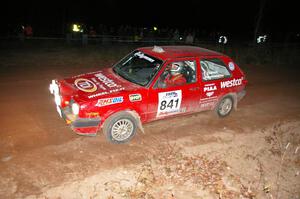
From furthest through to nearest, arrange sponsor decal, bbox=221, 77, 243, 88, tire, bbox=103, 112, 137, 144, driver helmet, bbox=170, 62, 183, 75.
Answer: sponsor decal, bbox=221, 77, 243, 88 < driver helmet, bbox=170, 62, 183, 75 < tire, bbox=103, 112, 137, 144

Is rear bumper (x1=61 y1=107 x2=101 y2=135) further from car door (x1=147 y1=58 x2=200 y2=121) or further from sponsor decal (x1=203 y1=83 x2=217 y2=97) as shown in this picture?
sponsor decal (x1=203 y1=83 x2=217 y2=97)

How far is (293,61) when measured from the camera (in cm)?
1823

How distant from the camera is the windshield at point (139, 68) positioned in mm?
6035

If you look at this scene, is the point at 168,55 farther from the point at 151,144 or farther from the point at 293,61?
the point at 293,61

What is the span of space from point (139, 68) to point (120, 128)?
146 centimetres

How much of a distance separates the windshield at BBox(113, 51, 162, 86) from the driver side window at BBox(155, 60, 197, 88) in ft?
0.69

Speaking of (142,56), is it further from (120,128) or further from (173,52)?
(120,128)

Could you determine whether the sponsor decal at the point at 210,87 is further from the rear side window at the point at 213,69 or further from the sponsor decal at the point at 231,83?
the sponsor decal at the point at 231,83

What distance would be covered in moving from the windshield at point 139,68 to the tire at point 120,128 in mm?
771

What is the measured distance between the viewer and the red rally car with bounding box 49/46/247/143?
211 inches

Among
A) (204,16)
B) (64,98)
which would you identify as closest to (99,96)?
(64,98)

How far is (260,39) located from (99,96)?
22273mm

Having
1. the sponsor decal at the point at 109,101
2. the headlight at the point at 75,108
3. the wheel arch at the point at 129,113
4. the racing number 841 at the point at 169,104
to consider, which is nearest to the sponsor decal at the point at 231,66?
the racing number 841 at the point at 169,104

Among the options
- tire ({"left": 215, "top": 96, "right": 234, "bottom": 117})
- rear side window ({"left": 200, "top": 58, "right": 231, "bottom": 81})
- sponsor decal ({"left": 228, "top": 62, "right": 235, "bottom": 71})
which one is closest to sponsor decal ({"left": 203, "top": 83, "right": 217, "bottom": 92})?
rear side window ({"left": 200, "top": 58, "right": 231, "bottom": 81})
